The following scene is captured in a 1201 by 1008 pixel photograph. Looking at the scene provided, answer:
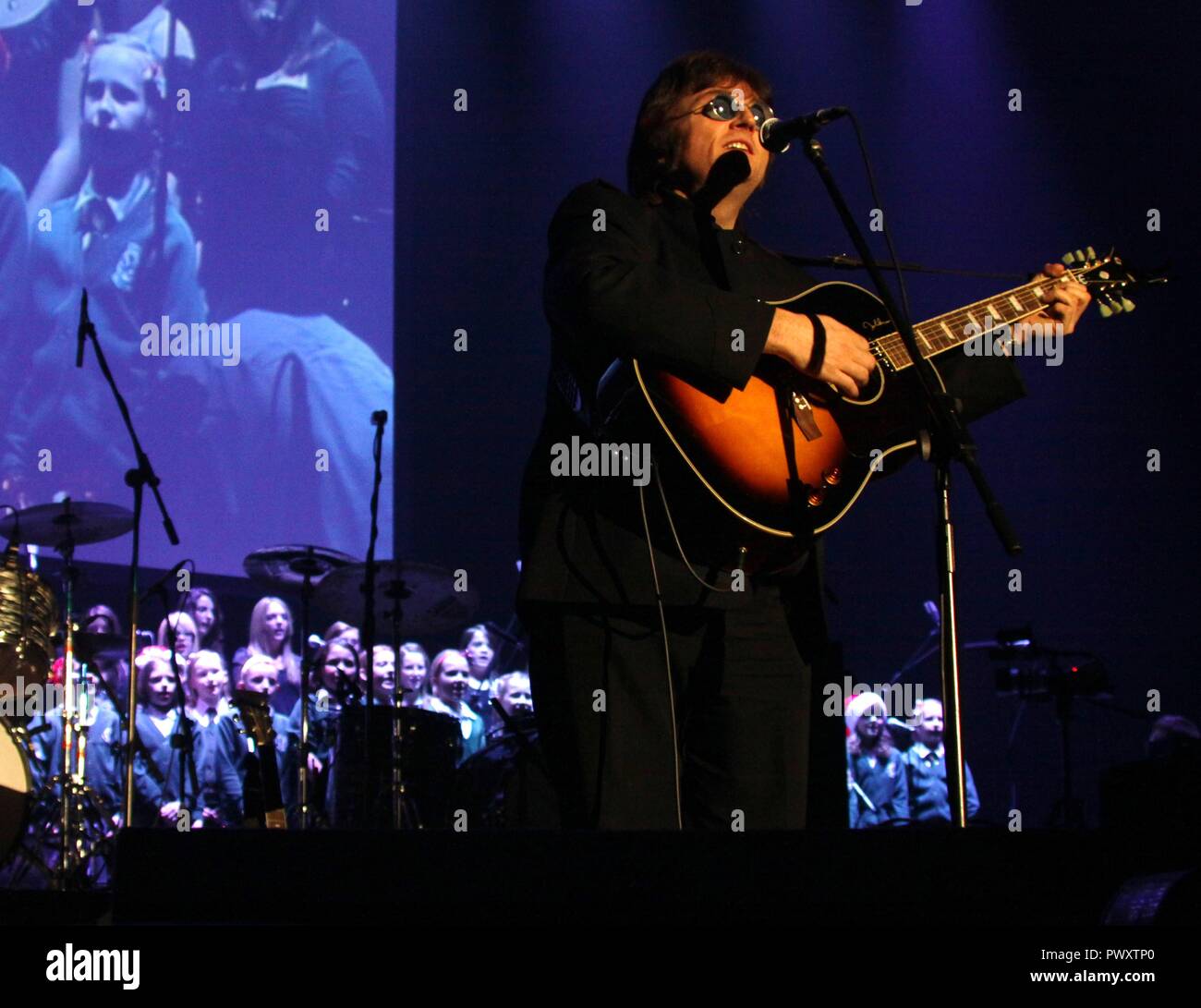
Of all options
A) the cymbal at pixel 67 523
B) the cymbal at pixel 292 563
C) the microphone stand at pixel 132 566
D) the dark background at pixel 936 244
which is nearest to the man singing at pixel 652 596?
the microphone stand at pixel 132 566

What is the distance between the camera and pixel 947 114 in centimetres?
834

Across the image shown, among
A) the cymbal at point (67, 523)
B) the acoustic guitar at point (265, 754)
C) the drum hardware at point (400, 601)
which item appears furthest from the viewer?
the drum hardware at point (400, 601)

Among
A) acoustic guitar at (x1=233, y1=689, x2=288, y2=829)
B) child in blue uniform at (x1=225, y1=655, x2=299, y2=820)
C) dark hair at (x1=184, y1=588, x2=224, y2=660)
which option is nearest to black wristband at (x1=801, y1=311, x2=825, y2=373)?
acoustic guitar at (x1=233, y1=689, x2=288, y2=829)

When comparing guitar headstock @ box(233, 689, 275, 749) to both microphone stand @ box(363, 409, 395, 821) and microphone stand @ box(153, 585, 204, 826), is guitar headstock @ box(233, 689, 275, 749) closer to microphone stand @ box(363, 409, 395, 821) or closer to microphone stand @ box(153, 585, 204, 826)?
microphone stand @ box(363, 409, 395, 821)

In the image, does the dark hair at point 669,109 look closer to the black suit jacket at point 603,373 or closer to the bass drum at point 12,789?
the black suit jacket at point 603,373

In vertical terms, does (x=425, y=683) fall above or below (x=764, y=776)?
above

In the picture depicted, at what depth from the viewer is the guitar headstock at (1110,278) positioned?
2857 mm

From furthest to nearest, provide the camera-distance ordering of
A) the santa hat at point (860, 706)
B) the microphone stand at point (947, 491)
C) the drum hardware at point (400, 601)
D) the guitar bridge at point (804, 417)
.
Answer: the santa hat at point (860, 706) < the drum hardware at point (400, 601) < the guitar bridge at point (804, 417) < the microphone stand at point (947, 491)

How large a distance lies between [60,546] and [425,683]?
251 centimetres

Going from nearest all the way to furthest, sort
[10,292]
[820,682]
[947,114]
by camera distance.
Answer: [820,682] < [10,292] < [947,114]

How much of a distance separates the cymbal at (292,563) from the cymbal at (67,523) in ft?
2.23

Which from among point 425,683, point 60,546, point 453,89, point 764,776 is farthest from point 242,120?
point 764,776

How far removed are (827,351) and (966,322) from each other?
0.45 m
